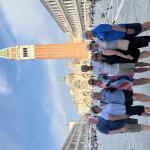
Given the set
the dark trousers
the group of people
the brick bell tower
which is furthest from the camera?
the brick bell tower

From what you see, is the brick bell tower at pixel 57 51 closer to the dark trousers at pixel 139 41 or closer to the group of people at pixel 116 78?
the group of people at pixel 116 78

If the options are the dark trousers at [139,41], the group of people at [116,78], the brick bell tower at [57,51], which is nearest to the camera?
the dark trousers at [139,41]

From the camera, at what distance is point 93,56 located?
10281mm

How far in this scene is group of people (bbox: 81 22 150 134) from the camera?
986 centimetres

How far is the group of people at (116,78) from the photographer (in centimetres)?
986

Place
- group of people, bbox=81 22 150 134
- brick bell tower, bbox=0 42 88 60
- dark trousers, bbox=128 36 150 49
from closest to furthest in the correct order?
dark trousers, bbox=128 36 150 49, group of people, bbox=81 22 150 134, brick bell tower, bbox=0 42 88 60

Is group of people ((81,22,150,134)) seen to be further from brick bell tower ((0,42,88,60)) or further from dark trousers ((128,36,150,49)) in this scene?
brick bell tower ((0,42,88,60))

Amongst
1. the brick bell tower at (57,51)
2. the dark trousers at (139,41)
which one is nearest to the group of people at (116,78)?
the dark trousers at (139,41)

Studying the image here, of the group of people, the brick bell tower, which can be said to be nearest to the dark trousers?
the group of people

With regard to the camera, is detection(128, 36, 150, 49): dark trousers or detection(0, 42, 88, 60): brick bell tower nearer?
detection(128, 36, 150, 49): dark trousers

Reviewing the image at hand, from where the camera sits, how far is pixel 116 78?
10.4 metres

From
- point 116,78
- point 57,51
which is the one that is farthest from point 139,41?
point 57,51

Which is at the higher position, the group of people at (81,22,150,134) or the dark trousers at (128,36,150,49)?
the dark trousers at (128,36,150,49)

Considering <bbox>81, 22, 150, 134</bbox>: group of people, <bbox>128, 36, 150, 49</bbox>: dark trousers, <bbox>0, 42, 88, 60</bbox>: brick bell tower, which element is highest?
<bbox>0, 42, 88, 60</bbox>: brick bell tower
